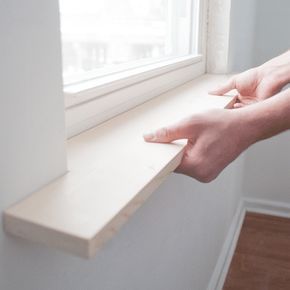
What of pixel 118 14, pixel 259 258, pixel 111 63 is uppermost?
pixel 118 14

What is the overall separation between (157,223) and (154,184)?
29 cm

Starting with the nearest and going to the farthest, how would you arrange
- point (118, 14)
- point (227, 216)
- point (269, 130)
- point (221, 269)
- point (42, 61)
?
point (42, 61)
point (269, 130)
point (118, 14)
point (221, 269)
point (227, 216)

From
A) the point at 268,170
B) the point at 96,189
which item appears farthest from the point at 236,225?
the point at 96,189

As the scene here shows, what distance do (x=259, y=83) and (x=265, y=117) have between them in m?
0.38

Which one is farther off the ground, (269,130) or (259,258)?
(269,130)

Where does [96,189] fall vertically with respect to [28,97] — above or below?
below

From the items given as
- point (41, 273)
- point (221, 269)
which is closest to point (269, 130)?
point (41, 273)

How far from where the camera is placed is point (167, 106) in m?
0.90

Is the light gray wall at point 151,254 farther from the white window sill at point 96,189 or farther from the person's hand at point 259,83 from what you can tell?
the person's hand at point 259,83

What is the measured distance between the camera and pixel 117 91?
2.63ft

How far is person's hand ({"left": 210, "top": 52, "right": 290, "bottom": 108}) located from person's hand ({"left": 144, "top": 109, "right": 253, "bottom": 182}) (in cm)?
36

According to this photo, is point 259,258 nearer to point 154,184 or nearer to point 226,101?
point 226,101

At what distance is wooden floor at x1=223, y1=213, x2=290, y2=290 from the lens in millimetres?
1526

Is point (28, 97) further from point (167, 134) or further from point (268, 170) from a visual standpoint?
point (268, 170)
